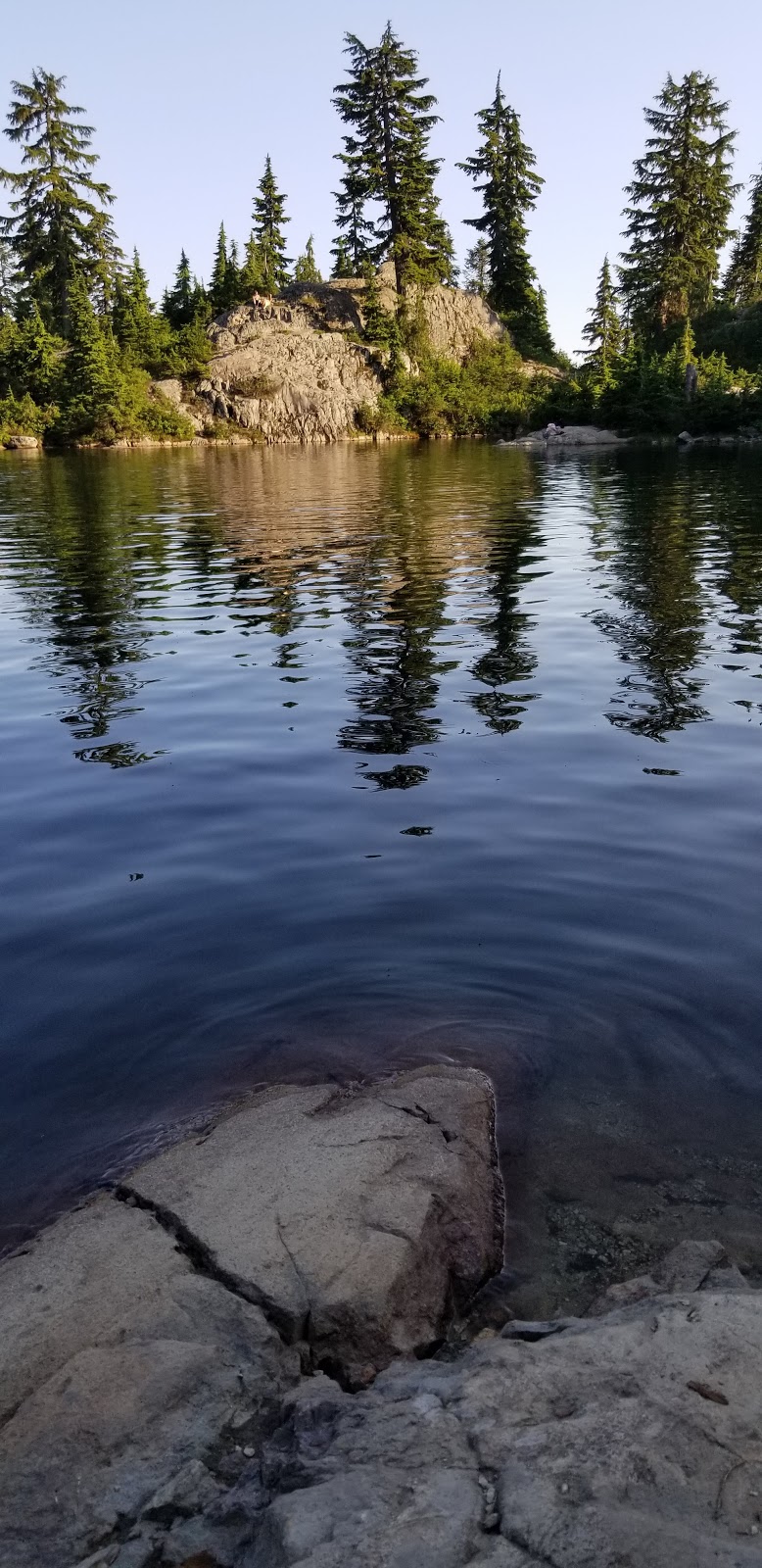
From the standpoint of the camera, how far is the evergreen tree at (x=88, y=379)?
54219mm

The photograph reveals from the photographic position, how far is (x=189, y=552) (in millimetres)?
19047

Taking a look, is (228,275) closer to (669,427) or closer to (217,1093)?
(669,427)

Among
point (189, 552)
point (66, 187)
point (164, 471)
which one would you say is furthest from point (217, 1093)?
point (66, 187)

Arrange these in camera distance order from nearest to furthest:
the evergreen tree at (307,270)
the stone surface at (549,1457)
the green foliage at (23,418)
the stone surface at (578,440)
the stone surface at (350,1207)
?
the stone surface at (549,1457) → the stone surface at (350,1207) → the stone surface at (578,440) → the green foliage at (23,418) → the evergreen tree at (307,270)

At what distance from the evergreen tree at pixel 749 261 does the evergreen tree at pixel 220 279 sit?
3558 cm

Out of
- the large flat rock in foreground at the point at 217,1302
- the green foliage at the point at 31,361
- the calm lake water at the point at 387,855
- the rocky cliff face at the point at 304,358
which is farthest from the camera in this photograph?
the rocky cliff face at the point at 304,358

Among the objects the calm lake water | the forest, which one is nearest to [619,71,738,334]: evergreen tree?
the forest

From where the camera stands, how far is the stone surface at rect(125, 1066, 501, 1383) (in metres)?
2.86

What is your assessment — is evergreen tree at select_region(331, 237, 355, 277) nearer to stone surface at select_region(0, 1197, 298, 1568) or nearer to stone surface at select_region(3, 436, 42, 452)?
stone surface at select_region(3, 436, 42, 452)

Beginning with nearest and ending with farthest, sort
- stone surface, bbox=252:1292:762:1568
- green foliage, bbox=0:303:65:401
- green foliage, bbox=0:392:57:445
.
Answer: stone surface, bbox=252:1292:762:1568 → green foliage, bbox=0:392:57:445 → green foliage, bbox=0:303:65:401

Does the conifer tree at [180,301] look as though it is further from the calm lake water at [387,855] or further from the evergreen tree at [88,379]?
the calm lake water at [387,855]

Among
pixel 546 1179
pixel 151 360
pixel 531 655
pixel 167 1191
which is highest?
pixel 151 360

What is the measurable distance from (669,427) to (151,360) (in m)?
33.1

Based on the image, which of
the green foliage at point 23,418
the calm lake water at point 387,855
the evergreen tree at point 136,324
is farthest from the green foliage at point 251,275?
the calm lake water at point 387,855
